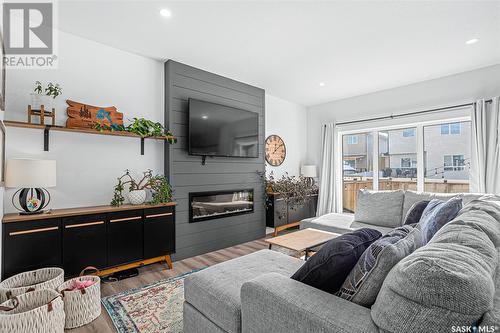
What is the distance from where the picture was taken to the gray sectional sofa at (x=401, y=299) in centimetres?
72

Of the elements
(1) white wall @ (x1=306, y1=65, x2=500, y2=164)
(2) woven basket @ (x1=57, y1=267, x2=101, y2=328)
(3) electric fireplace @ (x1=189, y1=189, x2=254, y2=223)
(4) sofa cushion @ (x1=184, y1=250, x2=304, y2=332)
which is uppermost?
(1) white wall @ (x1=306, y1=65, x2=500, y2=164)

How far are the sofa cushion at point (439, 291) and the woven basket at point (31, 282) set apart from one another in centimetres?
239

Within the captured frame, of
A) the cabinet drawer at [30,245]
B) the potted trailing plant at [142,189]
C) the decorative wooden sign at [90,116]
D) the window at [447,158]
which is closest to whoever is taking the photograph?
the cabinet drawer at [30,245]

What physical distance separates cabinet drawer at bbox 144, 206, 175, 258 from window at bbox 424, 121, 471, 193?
4219 mm

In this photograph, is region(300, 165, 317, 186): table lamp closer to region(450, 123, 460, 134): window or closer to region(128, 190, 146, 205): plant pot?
region(450, 123, 460, 134): window

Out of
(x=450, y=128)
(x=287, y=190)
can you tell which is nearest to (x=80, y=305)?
(x=287, y=190)

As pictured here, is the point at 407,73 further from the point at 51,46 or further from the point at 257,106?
the point at 51,46

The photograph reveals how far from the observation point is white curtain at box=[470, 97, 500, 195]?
11.2 ft

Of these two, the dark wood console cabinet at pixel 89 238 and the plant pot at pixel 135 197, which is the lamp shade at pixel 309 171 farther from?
the plant pot at pixel 135 197

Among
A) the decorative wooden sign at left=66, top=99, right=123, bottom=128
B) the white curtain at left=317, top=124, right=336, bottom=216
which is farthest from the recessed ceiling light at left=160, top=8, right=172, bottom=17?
the white curtain at left=317, top=124, right=336, bottom=216

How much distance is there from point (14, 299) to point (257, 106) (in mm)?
3838

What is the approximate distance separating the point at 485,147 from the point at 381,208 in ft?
5.78

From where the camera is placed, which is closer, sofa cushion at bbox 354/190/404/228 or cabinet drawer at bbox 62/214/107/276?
cabinet drawer at bbox 62/214/107/276

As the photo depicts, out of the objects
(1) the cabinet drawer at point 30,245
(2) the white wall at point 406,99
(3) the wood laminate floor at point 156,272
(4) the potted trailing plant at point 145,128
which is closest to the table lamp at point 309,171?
(2) the white wall at point 406,99
